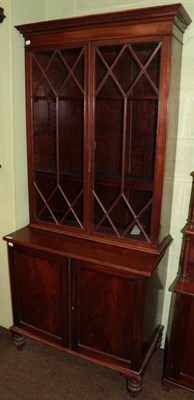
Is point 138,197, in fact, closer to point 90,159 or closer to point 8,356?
point 90,159

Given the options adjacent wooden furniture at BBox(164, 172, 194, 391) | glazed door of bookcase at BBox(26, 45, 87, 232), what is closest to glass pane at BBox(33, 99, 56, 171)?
glazed door of bookcase at BBox(26, 45, 87, 232)

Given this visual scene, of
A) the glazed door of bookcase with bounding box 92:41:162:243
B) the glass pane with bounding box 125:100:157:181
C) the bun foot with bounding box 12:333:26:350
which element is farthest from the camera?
the bun foot with bounding box 12:333:26:350

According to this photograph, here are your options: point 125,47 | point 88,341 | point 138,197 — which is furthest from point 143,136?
A: point 88,341

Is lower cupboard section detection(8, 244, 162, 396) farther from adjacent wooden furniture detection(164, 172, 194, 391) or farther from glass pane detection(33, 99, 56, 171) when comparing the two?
glass pane detection(33, 99, 56, 171)

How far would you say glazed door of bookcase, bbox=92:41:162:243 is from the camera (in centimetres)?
170

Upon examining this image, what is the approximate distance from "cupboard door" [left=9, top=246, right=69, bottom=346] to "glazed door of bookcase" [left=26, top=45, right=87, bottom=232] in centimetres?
26

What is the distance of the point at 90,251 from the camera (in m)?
1.77

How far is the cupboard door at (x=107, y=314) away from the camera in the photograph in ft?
5.46

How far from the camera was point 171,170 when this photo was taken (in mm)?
1804

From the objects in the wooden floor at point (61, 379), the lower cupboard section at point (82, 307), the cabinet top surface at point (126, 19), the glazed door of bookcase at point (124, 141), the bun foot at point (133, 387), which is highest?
the cabinet top surface at point (126, 19)

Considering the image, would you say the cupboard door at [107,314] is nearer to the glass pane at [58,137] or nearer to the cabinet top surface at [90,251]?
the cabinet top surface at [90,251]

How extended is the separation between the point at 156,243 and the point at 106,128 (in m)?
0.84

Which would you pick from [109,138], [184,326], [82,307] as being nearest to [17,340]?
[82,307]

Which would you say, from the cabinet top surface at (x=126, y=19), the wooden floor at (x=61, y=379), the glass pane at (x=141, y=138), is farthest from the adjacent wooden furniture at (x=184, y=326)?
the cabinet top surface at (x=126, y=19)
